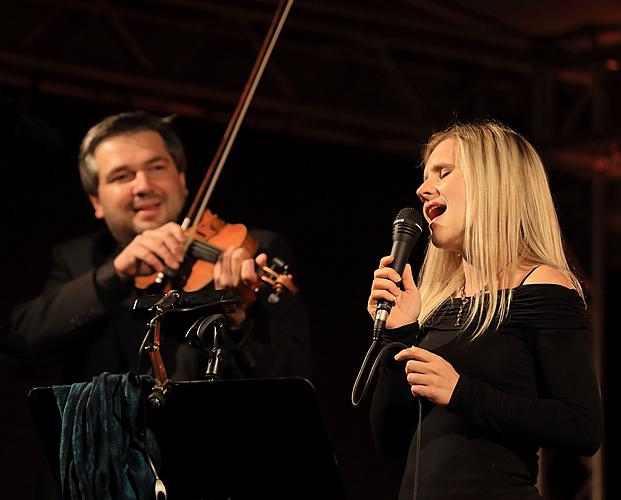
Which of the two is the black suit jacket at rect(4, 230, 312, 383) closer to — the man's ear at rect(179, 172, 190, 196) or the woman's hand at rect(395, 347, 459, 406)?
the man's ear at rect(179, 172, 190, 196)

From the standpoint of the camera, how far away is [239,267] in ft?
10.5

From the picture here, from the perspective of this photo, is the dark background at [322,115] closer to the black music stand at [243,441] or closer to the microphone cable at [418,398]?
the microphone cable at [418,398]

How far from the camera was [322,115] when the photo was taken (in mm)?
4844

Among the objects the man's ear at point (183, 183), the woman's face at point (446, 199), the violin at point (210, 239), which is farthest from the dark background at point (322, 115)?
the woman's face at point (446, 199)

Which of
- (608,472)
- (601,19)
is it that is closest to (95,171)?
(601,19)

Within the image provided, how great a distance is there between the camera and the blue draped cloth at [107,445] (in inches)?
78.7

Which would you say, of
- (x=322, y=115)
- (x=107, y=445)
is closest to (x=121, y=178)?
(x=322, y=115)

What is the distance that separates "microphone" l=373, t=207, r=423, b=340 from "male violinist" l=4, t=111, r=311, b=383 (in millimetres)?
1008

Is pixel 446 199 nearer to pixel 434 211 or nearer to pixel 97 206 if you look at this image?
pixel 434 211

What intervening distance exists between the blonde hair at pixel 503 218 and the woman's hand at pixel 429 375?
0.41ft

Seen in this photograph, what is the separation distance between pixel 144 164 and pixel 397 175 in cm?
118

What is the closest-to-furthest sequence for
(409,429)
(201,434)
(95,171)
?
(201,434) < (409,429) < (95,171)

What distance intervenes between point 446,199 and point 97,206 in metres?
1.97

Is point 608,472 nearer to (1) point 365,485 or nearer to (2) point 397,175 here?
(2) point 397,175
